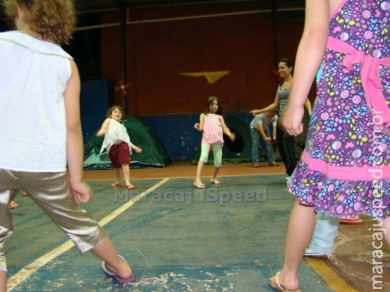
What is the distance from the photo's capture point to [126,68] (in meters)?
14.4

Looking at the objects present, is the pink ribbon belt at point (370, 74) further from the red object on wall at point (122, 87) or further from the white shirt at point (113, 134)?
the red object on wall at point (122, 87)

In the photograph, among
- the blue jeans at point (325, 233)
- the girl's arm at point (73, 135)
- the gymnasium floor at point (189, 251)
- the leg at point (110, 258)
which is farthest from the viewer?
the blue jeans at point (325, 233)

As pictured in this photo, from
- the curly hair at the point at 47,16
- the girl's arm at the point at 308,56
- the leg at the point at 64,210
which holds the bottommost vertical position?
the leg at the point at 64,210

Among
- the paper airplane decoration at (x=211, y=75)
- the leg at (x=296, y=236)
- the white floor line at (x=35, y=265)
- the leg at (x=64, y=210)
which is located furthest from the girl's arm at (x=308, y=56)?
the paper airplane decoration at (x=211, y=75)

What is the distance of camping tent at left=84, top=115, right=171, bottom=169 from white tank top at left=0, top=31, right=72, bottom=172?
9046 millimetres

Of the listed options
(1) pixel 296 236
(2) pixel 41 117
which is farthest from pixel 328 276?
(2) pixel 41 117

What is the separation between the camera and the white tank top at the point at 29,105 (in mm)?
1491

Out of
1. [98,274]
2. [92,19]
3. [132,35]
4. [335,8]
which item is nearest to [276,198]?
[98,274]

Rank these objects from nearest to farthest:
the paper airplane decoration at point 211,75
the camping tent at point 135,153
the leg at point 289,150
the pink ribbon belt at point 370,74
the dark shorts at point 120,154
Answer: the pink ribbon belt at point 370,74 < the leg at point 289,150 < the dark shorts at point 120,154 < the camping tent at point 135,153 < the paper airplane decoration at point 211,75

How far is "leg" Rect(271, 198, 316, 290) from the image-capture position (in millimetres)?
1591

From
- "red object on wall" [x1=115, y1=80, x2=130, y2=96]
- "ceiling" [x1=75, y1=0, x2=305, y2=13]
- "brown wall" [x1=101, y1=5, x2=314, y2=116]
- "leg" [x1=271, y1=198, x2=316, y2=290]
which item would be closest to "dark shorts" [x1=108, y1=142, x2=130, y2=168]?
"leg" [x1=271, y1=198, x2=316, y2=290]

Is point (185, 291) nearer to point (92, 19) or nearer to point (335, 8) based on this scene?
point (335, 8)

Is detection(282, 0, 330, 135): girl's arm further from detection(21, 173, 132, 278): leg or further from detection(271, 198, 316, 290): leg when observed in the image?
detection(21, 173, 132, 278): leg

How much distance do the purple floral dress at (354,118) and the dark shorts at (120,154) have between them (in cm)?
474
